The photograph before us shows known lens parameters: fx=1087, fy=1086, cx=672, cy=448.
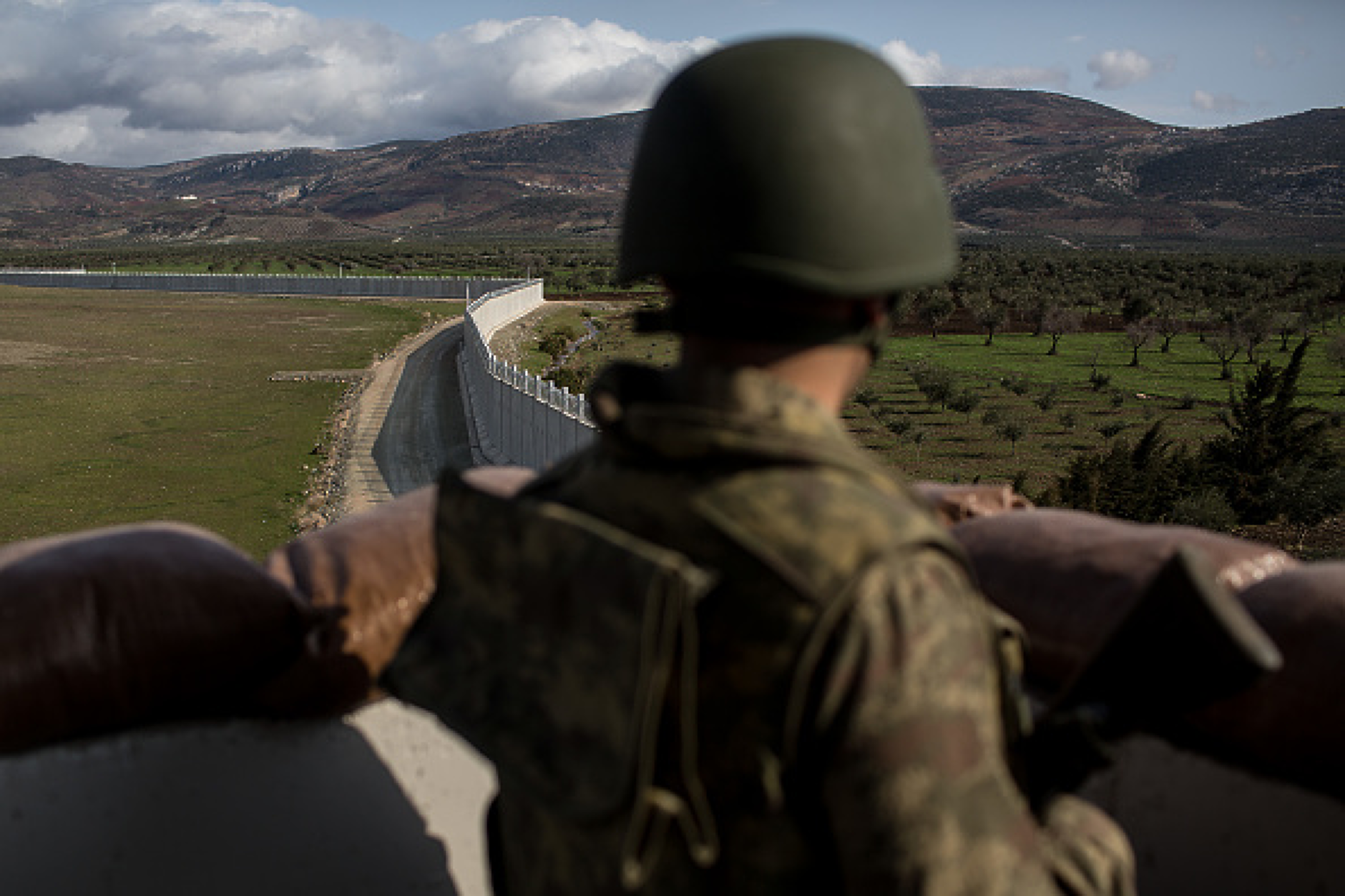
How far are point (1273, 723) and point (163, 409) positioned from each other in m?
23.8

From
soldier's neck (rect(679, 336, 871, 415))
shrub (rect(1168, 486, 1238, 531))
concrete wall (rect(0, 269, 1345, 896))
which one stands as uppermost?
soldier's neck (rect(679, 336, 871, 415))

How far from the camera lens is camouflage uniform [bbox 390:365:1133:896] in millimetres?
1030

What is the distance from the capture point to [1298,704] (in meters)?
1.78

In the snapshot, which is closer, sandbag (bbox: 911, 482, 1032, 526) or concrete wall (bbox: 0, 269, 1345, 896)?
concrete wall (bbox: 0, 269, 1345, 896)

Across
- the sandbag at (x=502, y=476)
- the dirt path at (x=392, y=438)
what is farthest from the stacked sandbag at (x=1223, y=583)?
the dirt path at (x=392, y=438)

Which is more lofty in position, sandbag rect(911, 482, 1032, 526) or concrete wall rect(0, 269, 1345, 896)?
sandbag rect(911, 482, 1032, 526)

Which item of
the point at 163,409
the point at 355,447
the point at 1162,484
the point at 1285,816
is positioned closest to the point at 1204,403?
the point at 1162,484

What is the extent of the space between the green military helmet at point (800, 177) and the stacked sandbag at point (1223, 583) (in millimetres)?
643

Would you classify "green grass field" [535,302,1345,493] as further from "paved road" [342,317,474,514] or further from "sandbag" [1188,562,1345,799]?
"sandbag" [1188,562,1345,799]

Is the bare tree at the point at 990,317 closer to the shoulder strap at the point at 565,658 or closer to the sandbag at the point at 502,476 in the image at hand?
the sandbag at the point at 502,476

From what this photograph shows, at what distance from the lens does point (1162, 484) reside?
48.2ft

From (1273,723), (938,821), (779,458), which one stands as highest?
(779,458)

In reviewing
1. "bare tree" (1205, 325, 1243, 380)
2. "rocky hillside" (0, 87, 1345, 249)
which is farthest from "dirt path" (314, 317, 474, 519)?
"rocky hillside" (0, 87, 1345, 249)

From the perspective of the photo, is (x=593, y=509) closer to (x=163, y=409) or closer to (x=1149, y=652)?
(x=1149, y=652)
